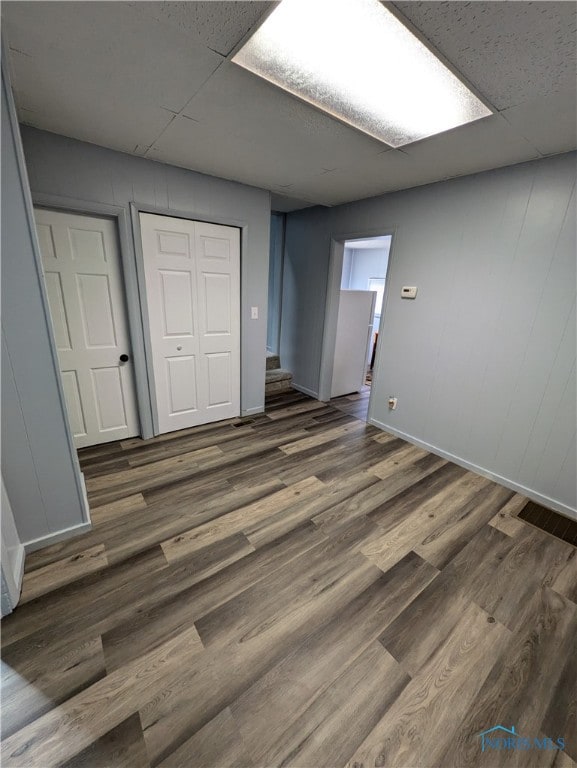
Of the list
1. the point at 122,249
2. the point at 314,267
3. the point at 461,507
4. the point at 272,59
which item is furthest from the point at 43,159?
the point at 461,507

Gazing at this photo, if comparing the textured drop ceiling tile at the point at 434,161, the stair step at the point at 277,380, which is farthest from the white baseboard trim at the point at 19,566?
the textured drop ceiling tile at the point at 434,161

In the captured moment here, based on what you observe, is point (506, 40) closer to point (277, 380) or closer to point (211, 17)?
point (211, 17)

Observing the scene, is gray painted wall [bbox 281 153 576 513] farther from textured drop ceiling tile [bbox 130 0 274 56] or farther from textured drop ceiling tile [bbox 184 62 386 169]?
textured drop ceiling tile [bbox 130 0 274 56]

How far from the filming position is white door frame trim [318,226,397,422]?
335 cm

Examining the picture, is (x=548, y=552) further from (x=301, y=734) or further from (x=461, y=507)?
(x=301, y=734)

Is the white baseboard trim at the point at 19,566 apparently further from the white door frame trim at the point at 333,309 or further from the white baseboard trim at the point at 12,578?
the white door frame trim at the point at 333,309

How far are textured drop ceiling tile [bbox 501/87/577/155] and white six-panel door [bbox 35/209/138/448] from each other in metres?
2.87

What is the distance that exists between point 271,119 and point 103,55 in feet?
2.76

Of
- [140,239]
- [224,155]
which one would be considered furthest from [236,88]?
[140,239]

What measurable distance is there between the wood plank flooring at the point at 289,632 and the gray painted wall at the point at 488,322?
1.66ft

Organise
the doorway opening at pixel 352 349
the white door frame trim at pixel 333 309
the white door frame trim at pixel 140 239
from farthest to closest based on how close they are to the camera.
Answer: the doorway opening at pixel 352 349 → the white door frame trim at pixel 333 309 → the white door frame trim at pixel 140 239

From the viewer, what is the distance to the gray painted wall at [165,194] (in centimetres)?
208

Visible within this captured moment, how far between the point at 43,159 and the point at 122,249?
0.68 meters

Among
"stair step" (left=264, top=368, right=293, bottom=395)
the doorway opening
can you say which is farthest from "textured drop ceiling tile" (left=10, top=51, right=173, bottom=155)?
"stair step" (left=264, top=368, right=293, bottom=395)
